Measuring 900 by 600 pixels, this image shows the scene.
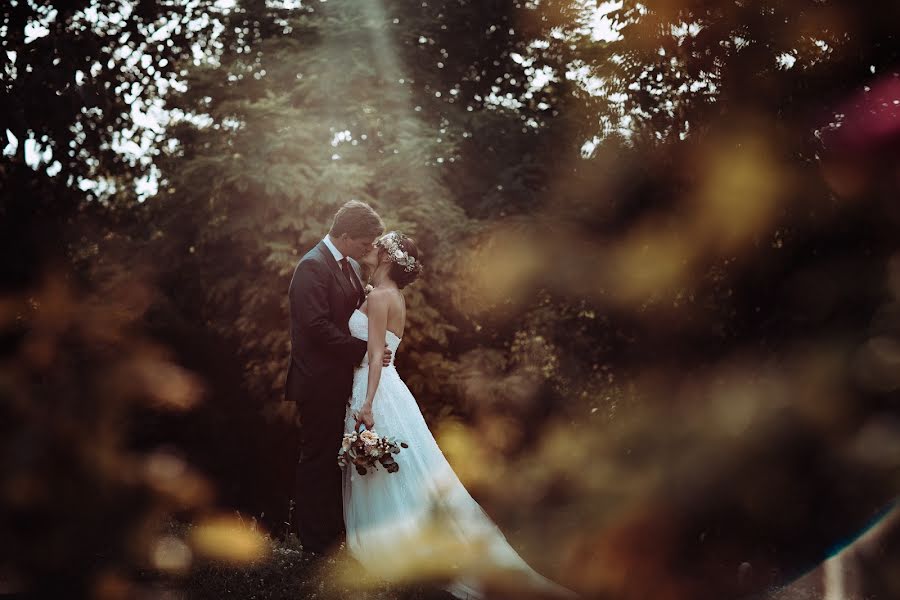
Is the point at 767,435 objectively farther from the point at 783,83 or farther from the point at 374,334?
the point at 374,334

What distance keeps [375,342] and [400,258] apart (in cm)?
56

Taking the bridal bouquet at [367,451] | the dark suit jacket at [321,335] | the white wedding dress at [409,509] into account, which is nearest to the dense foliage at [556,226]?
the white wedding dress at [409,509]

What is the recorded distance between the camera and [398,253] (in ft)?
18.3

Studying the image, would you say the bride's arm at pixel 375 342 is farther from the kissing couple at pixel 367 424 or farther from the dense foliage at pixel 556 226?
the dense foliage at pixel 556 226

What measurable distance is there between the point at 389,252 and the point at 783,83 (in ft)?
16.4

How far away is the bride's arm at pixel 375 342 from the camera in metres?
5.48

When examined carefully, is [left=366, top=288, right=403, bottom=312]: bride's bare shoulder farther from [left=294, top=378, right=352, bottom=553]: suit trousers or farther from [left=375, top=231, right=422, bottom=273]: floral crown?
[left=294, top=378, right=352, bottom=553]: suit trousers

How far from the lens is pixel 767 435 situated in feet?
25.4

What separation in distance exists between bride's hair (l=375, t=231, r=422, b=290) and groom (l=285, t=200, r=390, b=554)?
0.10 m

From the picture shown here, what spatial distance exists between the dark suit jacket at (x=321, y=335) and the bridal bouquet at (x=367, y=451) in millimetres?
319

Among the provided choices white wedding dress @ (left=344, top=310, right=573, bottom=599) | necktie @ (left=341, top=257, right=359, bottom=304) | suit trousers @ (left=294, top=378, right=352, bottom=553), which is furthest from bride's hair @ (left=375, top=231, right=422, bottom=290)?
suit trousers @ (left=294, top=378, right=352, bottom=553)

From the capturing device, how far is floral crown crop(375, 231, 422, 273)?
5562 millimetres

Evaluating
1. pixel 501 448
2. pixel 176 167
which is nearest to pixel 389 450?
pixel 501 448

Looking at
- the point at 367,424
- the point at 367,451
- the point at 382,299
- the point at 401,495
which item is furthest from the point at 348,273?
the point at 401,495
